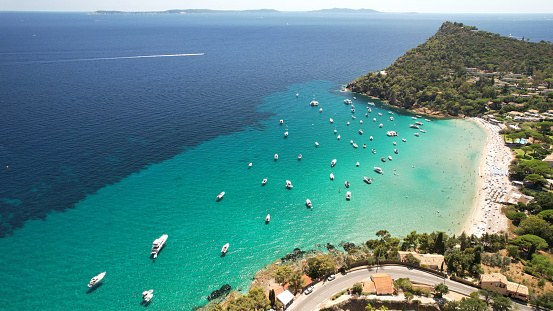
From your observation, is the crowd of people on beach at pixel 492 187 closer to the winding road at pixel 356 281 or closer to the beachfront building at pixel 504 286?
the beachfront building at pixel 504 286

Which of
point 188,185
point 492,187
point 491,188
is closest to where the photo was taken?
point 491,188

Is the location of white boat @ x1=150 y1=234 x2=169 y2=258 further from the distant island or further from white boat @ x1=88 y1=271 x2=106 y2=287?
the distant island

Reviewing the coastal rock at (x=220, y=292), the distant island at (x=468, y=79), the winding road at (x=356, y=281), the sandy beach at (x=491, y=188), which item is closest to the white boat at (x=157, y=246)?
the coastal rock at (x=220, y=292)

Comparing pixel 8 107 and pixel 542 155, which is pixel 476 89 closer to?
pixel 542 155

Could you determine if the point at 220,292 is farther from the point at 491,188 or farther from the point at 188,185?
the point at 491,188

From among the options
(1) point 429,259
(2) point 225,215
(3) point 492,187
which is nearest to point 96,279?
(2) point 225,215
